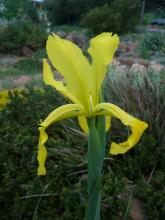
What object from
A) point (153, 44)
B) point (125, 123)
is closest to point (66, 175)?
point (125, 123)

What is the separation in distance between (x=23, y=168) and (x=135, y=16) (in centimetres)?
1547

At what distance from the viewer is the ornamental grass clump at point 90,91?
55.5 inches

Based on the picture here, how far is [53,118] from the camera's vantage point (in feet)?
4.54

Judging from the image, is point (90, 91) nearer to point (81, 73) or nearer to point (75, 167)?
point (81, 73)

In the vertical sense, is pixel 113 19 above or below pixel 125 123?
below

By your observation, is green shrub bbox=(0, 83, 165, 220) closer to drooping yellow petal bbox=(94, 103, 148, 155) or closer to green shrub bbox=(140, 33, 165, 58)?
drooping yellow petal bbox=(94, 103, 148, 155)

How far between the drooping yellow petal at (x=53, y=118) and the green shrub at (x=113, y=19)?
14.8 meters

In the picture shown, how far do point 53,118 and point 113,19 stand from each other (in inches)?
594

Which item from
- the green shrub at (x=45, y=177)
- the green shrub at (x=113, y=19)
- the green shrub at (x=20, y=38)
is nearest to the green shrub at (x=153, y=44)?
the green shrub at (x=113, y=19)

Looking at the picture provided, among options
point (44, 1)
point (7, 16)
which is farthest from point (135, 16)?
point (44, 1)

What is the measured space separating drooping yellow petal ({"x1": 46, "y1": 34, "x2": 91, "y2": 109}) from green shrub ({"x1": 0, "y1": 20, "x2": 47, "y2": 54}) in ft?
42.3

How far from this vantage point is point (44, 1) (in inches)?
1113

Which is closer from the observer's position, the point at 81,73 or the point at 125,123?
the point at 125,123

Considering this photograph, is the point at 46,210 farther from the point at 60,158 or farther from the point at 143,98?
the point at 143,98
